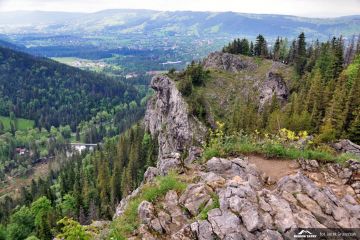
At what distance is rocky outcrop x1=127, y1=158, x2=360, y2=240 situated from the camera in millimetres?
15508

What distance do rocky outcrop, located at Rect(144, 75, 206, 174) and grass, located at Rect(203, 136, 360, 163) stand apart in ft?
117

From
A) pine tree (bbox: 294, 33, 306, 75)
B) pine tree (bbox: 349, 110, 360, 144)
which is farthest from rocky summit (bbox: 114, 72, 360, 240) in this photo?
pine tree (bbox: 294, 33, 306, 75)

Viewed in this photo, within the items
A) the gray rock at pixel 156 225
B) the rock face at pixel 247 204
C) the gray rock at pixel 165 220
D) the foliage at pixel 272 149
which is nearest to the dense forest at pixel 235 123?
the foliage at pixel 272 149

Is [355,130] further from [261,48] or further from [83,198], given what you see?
[261,48]

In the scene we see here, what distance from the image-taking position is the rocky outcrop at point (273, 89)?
8762 cm

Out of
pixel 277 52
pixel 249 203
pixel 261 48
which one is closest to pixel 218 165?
pixel 249 203

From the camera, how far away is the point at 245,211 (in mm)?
16297

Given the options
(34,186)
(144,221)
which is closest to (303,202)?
(144,221)

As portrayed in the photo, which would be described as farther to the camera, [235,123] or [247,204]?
[235,123]

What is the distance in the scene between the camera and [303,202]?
17469 millimetres

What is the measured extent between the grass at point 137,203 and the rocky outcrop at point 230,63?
292 feet

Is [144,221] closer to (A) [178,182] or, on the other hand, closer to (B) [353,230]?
(A) [178,182]

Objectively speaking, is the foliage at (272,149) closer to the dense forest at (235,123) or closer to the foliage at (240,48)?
the dense forest at (235,123)

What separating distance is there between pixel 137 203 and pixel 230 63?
310 ft
